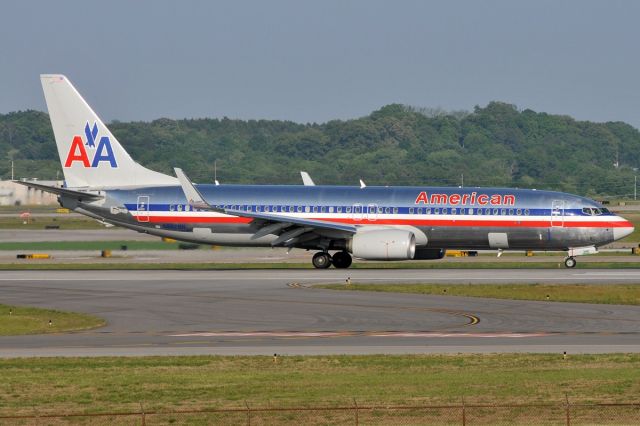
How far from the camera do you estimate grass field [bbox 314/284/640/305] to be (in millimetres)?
46656

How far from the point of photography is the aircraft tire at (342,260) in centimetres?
6319

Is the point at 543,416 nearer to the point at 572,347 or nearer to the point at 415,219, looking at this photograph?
the point at 572,347

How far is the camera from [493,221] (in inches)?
2372

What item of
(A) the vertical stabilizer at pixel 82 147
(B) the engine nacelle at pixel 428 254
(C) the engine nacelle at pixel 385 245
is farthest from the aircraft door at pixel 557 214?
(A) the vertical stabilizer at pixel 82 147

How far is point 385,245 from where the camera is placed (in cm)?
5881

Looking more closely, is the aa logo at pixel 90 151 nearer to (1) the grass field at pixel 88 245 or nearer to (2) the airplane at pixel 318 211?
(2) the airplane at pixel 318 211

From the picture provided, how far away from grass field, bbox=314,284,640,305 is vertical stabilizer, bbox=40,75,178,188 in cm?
1760

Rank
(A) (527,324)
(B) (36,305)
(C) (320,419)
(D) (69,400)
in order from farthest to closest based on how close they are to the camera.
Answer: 1. (B) (36,305)
2. (A) (527,324)
3. (D) (69,400)
4. (C) (320,419)

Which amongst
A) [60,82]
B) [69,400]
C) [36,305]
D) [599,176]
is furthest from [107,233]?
[599,176]

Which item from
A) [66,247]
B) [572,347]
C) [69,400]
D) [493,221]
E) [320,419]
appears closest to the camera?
[320,419]

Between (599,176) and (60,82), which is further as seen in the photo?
(599,176)

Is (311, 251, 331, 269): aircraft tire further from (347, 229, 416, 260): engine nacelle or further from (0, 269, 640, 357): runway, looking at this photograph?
(0, 269, 640, 357): runway

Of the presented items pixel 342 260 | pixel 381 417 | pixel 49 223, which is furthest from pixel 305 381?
pixel 49 223

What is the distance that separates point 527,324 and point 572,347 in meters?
5.85
